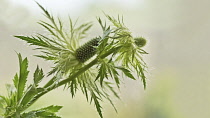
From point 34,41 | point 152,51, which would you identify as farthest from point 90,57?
point 152,51

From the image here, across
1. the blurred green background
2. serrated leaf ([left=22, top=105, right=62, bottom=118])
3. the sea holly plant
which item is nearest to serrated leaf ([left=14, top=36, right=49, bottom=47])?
the sea holly plant

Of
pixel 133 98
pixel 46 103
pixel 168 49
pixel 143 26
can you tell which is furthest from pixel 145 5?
pixel 46 103

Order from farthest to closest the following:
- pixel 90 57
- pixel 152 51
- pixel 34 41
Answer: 1. pixel 152 51
2. pixel 90 57
3. pixel 34 41

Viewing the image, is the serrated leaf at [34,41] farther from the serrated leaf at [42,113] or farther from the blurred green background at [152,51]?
the blurred green background at [152,51]

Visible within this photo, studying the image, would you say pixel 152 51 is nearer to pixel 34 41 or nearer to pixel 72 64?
pixel 72 64

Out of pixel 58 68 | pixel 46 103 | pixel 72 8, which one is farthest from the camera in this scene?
pixel 72 8

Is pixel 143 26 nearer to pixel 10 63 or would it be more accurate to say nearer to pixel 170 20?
pixel 170 20
